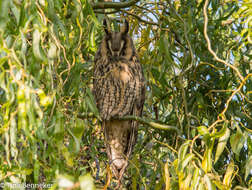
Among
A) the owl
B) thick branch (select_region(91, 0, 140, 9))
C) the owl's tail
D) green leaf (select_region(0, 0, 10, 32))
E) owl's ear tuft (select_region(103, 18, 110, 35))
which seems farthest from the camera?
the owl's tail

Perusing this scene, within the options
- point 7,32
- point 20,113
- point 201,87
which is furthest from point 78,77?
point 201,87

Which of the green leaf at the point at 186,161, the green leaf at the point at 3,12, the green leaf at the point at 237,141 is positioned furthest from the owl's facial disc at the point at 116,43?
the green leaf at the point at 3,12

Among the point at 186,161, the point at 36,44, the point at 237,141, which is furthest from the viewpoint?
the point at 237,141

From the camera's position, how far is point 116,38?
239 centimetres

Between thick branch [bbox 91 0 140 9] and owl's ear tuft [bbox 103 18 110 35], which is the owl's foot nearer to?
owl's ear tuft [bbox 103 18 110 35]

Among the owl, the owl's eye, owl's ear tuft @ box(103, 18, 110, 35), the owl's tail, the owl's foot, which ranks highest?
owl's ear tuft @ box(103, 18, 110, 35)

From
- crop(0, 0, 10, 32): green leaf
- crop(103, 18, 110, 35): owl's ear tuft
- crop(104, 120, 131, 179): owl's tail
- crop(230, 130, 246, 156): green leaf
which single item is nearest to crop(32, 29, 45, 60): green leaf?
crop(0, 0, 10, 32): green leaf

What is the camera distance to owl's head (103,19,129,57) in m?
2.39

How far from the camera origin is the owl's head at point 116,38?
94.3 inches

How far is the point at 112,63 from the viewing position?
256cm

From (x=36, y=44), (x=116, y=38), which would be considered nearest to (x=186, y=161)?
(x=36, y=44)

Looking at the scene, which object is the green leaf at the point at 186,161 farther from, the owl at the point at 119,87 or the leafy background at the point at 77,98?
the owl at the point at 119,87

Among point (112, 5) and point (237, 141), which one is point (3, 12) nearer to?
point (237, 141)

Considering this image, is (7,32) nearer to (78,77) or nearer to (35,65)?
(35,65)
